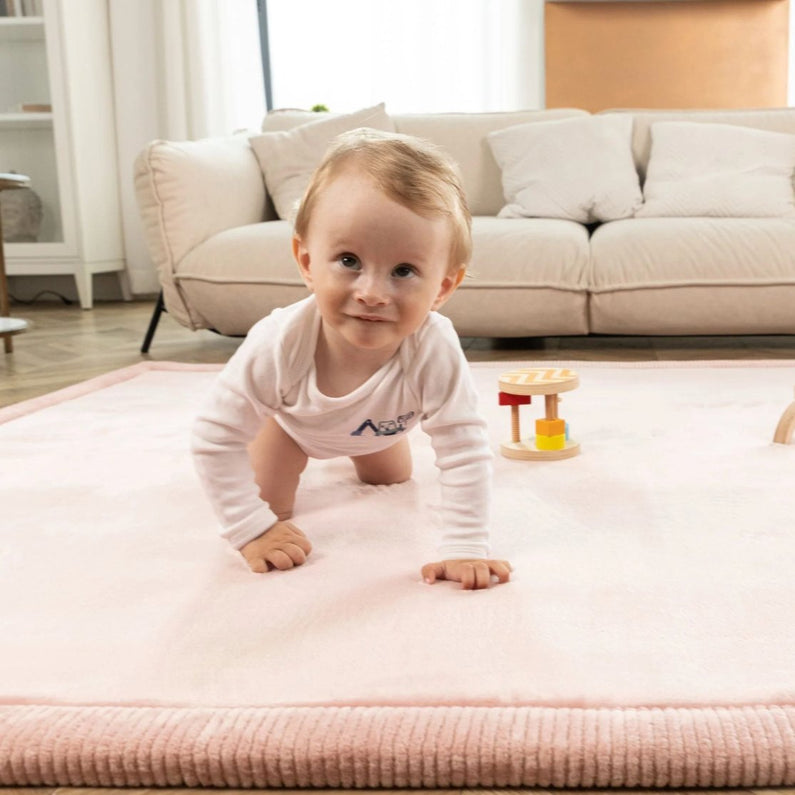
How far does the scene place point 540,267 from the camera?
8.27ft

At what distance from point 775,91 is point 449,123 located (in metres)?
1.71

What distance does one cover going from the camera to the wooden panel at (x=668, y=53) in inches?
159

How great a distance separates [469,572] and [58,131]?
356 cm

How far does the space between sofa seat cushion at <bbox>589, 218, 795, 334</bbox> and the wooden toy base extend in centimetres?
107

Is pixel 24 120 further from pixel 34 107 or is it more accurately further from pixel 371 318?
pixel 371 318

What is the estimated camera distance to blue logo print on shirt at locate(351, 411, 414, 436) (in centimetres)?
112

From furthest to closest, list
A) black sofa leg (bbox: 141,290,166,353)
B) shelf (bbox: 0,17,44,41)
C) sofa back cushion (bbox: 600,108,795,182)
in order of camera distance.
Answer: shelf (bbox: 0,17,44,41), sofa back cushion (bbox: 600,108,795,182), black sofa leg (bbox: 141,290,166,353)

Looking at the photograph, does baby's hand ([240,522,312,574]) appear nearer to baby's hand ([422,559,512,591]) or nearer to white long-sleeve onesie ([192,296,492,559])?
white long-sleeve onesie ([192,296,492,559])

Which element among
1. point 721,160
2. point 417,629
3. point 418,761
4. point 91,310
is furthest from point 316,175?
point 91,310

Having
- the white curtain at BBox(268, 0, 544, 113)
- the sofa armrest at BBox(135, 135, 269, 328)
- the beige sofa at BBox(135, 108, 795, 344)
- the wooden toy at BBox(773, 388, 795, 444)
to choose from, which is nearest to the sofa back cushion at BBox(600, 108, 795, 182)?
the beige sofa at BBox(135, 108, 795, 344)

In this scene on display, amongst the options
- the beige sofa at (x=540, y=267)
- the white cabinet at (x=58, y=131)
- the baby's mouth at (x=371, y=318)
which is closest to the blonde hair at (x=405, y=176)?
the baby's mouth at (x=371, y=318)

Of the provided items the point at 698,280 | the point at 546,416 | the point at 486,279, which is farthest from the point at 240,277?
the point at 546,416

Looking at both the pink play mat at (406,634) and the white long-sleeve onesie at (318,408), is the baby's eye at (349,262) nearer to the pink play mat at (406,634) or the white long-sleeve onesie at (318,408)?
the white long-sleeve onesie at (318,408)

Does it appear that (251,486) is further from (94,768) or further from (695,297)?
(695,297)
